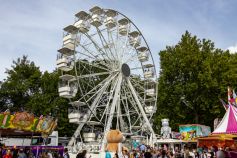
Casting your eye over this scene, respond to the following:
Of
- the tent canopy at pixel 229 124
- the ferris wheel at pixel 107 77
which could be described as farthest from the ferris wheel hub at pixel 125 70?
the tent canopy at pixel 229 124

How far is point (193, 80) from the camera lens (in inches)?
1789

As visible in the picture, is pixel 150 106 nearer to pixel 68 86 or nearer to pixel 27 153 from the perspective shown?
pixel 68 86

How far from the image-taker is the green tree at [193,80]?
1731 inches

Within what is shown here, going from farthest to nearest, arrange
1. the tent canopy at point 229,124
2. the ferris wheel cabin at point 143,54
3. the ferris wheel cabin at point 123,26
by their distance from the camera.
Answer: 1. the ferris wheel cabin at point 143,54
2. the ferris wheel cabin at point 123,26
3. the tent canopy at point 229,124

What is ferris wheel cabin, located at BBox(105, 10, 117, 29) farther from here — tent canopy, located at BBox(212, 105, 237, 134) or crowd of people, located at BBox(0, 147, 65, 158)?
tent canopy, located at BBox(212, 105, 237, 134)

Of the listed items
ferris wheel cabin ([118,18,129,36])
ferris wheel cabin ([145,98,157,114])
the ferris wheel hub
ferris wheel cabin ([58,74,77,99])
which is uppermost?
ferris wheel cabin ([118,18,129,36])

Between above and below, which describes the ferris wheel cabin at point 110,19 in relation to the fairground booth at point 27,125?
above

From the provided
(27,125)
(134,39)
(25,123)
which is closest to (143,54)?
(134,39)

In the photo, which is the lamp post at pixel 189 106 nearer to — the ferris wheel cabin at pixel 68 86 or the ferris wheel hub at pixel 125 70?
the ferris wheel hub at pixel 125 70

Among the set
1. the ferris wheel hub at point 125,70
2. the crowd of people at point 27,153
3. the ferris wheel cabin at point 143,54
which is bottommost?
the crowd of people at point 27,153

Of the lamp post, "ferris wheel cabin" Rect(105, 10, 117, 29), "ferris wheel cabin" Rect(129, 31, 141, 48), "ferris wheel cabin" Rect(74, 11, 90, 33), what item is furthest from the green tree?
"ferris wheel cabin" Rect(74, 11, 90, 33)

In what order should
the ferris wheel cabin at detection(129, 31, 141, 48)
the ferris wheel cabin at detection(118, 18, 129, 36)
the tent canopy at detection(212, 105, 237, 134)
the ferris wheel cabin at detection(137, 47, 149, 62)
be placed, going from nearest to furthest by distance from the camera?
the tent canopy at detection(212, 105, 237, 134) < the ferris wheel cabin at detection(118, 18, 129, 36) < the ferris wheel cabin at detection(129, 31, 141, 48) < the ferris wheel cabin at detection(137, 47, 149, 62)

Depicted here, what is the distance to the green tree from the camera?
144 ft

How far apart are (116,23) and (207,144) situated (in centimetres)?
1409
